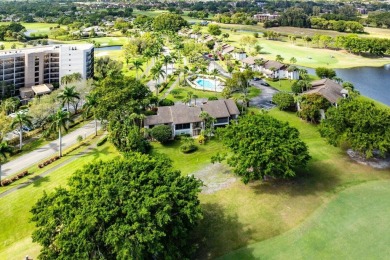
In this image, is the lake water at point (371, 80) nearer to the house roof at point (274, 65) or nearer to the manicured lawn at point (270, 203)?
the house roof at point (274, 65)


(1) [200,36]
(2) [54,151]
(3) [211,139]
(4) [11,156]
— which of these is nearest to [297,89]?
(3) [211,139]

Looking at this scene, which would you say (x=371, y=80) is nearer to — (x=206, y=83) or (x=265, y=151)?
(x=206, y=83)

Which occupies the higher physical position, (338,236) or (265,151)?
(265,151)

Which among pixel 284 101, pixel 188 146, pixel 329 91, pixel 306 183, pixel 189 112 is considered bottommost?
pixel 306 183

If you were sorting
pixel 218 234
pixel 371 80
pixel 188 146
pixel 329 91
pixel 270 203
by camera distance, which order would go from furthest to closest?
pixel 371 80 < pixel 329 91 < pixel 188 146 < pixel 270 203 < pixel 218 234

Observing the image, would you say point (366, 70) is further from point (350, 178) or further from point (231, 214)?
point (231, 214)

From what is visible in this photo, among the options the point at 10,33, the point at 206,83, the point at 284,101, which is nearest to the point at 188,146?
the point at 284,101
